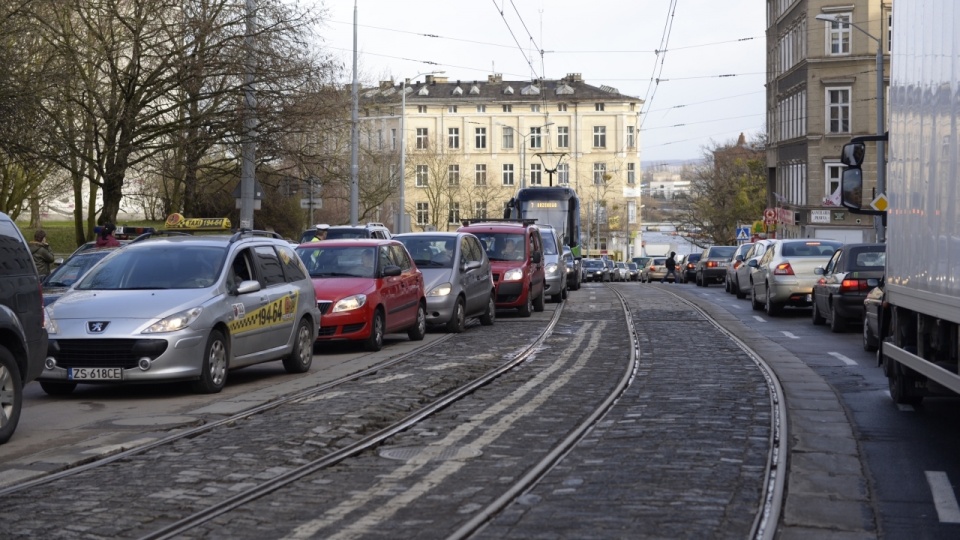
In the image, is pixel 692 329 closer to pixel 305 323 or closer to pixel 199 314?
pixel 305 323

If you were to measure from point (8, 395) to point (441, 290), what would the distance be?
39.6 ft

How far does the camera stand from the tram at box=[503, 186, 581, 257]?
155ft

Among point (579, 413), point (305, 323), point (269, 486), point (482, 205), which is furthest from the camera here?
point (482, 205)

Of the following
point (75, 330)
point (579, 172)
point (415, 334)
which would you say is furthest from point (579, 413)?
point (579, 172)

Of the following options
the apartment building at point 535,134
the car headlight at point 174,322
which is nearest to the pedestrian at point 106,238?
the car headlight at point 174,322

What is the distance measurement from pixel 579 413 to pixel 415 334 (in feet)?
29.8

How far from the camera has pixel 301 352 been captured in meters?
15.5

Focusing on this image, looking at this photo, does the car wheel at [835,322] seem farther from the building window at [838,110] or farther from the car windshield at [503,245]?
the building window at [838,110]

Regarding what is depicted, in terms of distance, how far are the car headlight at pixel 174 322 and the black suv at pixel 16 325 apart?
2021mm

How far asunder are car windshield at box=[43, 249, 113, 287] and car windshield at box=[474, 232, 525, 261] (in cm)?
865

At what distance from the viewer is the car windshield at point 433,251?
22422mm

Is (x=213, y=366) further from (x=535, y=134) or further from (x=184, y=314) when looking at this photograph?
(x=535, y=134)

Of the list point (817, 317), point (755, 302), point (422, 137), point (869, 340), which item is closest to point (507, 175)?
point (422, 137)

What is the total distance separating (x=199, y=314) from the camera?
514 inches
